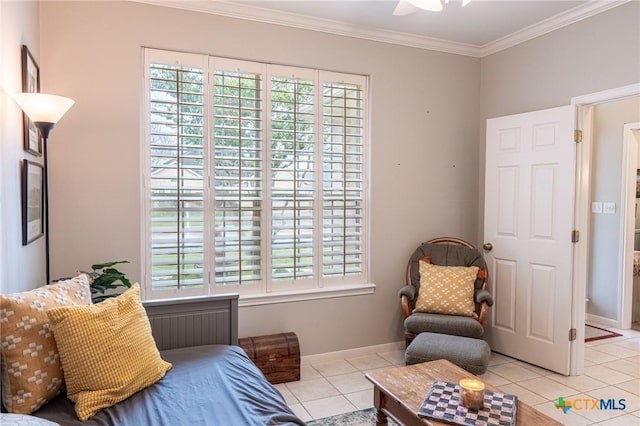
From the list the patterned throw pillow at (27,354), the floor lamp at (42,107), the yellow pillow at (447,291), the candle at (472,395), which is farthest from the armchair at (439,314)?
the floor lamp at (42,107)

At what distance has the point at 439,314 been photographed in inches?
128

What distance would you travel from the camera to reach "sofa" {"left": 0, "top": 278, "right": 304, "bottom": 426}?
1.48m

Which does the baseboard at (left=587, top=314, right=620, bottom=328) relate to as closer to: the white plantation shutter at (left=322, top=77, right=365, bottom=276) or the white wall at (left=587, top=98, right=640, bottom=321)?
the white wall at (left=587, top=98, right=640, bottom=321)

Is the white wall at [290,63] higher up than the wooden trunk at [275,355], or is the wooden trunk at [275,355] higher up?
the white wall at [290,63]

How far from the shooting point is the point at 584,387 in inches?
116

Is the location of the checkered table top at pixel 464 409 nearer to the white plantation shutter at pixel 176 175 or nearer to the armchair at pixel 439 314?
the armchair at pixel 439 314

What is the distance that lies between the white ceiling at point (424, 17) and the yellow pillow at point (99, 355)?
2237 mm

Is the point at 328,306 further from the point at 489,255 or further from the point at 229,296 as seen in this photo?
the point at 489,255

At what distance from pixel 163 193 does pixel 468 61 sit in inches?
119

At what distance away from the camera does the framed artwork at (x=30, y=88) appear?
207cm

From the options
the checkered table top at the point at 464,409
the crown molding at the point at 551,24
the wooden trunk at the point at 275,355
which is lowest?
the wooden trunk at the point at 275,355

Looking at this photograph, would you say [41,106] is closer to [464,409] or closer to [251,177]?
[251,177]

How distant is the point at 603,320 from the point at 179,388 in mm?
4555

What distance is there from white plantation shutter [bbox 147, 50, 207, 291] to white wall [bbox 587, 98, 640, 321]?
403cm
